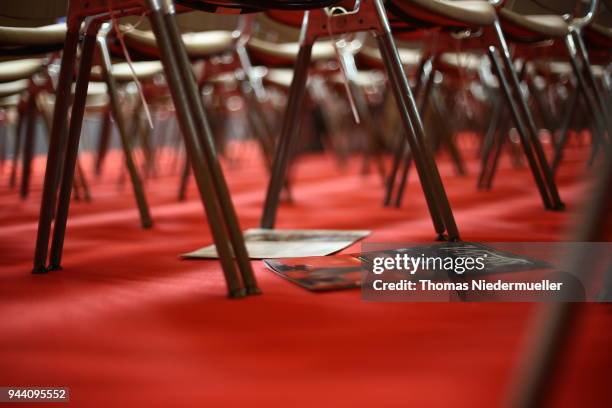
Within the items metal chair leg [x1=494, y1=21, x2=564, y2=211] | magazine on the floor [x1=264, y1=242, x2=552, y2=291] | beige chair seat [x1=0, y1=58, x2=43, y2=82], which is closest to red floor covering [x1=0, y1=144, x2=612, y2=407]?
magazine on the floor [x1=264, y1=242, x2=552, y2=291]

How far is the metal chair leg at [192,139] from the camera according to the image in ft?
3.06

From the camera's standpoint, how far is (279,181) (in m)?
1.57

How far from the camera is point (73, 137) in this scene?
1183mm

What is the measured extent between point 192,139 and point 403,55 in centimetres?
261

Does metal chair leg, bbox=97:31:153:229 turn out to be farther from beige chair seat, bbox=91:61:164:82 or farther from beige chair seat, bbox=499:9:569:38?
beige chair seat, bbox=499:9:569:38

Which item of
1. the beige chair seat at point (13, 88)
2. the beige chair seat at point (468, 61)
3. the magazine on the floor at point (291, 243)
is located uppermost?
the beige chair seat at point (468, 61)

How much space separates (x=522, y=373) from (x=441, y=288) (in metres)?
0.54

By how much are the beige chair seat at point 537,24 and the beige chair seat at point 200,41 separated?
0.86 metres

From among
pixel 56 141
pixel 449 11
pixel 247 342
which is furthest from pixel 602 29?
pixel 247 342

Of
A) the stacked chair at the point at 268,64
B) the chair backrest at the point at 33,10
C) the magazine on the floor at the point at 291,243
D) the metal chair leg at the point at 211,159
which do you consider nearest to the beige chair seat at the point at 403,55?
the stacked chair at the point at 268,64

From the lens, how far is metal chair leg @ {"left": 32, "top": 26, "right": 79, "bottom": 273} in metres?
1.14

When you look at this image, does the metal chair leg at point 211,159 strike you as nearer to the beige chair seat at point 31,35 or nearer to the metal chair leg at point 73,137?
the metal chair leg at point 73,137

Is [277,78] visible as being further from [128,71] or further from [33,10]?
[33,10]

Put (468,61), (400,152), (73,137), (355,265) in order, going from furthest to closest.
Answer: (468,61), (400,152), (73,137), (355,265)
